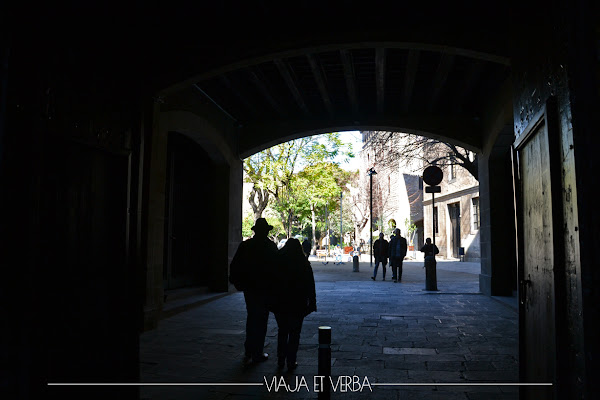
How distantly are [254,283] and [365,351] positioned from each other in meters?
1.67

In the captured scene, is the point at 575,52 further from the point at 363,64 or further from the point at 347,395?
the point at 363,64

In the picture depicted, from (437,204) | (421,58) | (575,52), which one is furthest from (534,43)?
(437,204)

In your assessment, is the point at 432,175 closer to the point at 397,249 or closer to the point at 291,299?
the point at 397,249

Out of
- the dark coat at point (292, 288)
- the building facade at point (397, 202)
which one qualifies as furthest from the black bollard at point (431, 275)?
the building facade at point (397, 202)

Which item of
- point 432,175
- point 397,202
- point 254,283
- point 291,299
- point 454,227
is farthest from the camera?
point 397,202

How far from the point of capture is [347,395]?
3863 mm

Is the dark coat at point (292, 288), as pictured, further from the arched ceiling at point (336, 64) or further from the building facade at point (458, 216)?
the building facade at point (458, 216)

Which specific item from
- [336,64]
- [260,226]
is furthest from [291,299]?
[336,64]

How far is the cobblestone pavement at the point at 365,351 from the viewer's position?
394cm

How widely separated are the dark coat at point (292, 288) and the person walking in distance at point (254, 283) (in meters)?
0.13

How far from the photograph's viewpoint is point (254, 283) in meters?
4.81

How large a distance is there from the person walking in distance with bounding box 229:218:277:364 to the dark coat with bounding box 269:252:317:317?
0.13m

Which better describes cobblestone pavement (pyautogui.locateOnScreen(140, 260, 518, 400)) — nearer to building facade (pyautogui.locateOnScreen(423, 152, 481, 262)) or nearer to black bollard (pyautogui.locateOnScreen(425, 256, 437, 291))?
black bollard (pyautogui.locateOnScreen(425, 256, 437, 291))

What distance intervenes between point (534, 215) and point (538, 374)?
1.04 m
